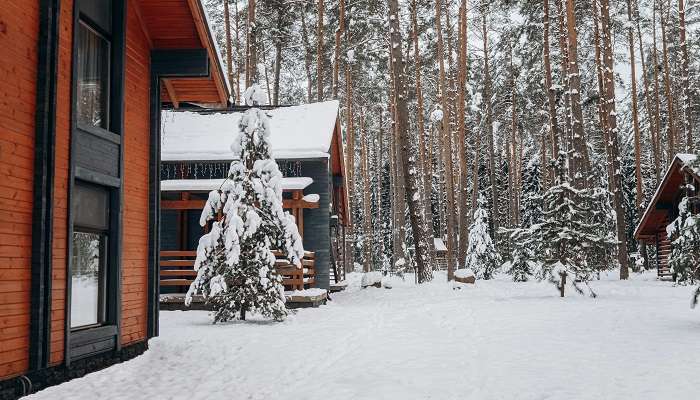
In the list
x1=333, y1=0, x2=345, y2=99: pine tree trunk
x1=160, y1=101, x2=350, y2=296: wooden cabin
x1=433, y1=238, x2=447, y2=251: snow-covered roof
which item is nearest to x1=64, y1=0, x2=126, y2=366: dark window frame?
x1=160, y1=101, x2=350, y2=296: wooden cabin

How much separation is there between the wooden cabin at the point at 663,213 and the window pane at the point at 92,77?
Result: 19100 millimetres

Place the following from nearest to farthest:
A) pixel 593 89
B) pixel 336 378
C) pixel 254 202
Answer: pixel 336 378 → pixel 254 202 → pixel 593 89

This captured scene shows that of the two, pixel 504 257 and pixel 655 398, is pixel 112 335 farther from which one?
pixel 504 257

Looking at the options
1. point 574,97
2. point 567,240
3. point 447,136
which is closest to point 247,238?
point 567,240

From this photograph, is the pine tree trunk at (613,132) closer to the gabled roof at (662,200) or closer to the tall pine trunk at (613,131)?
the tall pine trunk at (613,131)

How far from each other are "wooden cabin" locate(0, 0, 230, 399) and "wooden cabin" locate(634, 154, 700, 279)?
1807 cm

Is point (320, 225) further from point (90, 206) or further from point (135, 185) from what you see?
point (90, 206)

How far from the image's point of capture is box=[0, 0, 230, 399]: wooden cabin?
6.54 meters

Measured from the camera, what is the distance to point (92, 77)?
8727mm

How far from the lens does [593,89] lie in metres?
33.4

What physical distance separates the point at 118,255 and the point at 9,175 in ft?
8.39

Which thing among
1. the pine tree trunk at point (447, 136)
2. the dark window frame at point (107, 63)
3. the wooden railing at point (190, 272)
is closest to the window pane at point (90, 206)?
the dark window frame at point (107, 63)

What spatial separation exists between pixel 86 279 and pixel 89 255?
323 millimetres

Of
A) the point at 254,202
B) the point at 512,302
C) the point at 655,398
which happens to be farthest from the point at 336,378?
the point at 512,302
